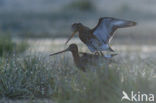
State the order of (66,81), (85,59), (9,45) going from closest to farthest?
1. (66,81)
2. (85,59)
3. (9,45)

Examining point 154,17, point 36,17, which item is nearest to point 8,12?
point 36,17

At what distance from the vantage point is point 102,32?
26.4ft

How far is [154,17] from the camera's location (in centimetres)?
2427

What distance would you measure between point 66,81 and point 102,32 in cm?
113

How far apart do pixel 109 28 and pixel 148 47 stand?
762 centimetres

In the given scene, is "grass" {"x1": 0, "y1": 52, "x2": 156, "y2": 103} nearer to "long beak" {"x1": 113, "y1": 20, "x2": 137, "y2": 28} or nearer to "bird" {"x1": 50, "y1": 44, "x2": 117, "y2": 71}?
"bird" {"x1": 50, "y1": 44, "x2": 117, "y2": 71}

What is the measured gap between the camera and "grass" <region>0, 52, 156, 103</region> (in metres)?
6.73

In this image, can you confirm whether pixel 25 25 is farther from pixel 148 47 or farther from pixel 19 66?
pixel 19 66

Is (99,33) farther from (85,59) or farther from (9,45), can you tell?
(9,45)

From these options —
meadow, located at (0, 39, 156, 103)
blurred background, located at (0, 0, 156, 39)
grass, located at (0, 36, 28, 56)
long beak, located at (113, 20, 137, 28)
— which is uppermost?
long beak, located at (113, 20, 137, 28)

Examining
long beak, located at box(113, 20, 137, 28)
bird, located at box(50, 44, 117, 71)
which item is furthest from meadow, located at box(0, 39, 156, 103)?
long beak, located at box(113, 20, 137, 28)

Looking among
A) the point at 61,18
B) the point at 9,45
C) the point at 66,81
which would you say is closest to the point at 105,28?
the point at 66,81

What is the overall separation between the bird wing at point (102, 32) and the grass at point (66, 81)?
16.8 inches

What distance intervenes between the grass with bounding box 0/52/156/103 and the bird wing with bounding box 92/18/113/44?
1.40 feet
